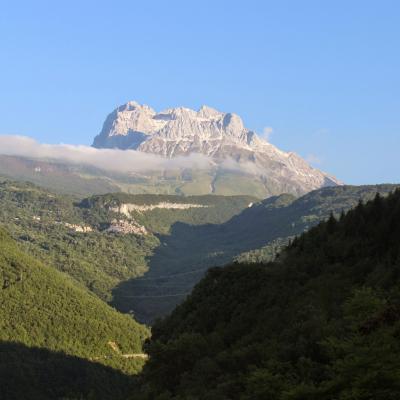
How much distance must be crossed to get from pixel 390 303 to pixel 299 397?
20732 mm

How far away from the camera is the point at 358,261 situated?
108500 millimetres

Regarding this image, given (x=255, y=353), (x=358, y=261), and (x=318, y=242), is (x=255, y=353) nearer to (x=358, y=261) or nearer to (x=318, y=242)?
(x=358, y=261)

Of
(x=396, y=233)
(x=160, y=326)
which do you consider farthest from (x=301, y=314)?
(x=160, y=326)

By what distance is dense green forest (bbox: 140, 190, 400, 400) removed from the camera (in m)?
56.7

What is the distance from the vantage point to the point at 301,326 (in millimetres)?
80938

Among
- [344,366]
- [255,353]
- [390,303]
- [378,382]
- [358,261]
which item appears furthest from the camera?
[358,261]

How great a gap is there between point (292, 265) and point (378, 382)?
68.0 meters

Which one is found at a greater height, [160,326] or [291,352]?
[291,352]

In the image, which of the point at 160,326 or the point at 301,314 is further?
the point at 160,326

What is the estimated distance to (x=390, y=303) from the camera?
234 feet

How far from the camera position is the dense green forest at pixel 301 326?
56.7 metres

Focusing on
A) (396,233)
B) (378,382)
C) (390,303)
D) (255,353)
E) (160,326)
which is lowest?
(160,326)

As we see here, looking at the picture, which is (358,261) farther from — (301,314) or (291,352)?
(291,352)

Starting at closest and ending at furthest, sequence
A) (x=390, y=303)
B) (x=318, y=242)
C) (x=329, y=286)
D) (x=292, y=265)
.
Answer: (x=390, y=303) < (x=329, y=286) < (x=292, y=265) < (x=318, y=242)
